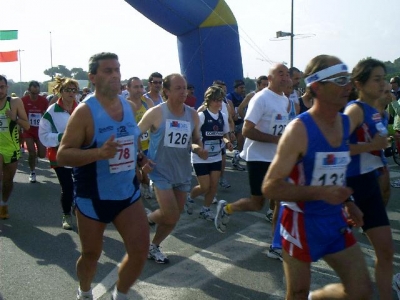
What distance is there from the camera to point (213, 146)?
24.0 feet

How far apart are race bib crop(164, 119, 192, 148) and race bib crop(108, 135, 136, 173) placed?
143 centimetres

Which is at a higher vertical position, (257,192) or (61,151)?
(61,151)

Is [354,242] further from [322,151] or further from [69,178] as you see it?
[69,178]

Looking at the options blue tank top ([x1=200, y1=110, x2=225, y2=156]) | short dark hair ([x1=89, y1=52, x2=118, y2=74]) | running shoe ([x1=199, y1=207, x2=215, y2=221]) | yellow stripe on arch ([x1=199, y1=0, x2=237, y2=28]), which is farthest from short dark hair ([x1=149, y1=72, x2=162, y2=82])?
yellow stripe on arch ([x1=199, y1=0, x2=237, y2=28])

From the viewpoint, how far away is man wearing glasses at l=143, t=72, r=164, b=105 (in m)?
8.50

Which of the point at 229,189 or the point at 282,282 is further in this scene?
the point at 229,189

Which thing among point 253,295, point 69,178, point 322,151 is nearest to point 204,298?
point 253,295

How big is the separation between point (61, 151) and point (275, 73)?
102 inches

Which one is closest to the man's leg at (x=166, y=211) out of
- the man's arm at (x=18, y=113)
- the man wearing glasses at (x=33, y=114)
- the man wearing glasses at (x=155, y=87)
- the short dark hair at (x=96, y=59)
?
the short dark hair at (x=96, y=59)

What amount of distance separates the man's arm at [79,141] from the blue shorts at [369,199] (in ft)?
5.76

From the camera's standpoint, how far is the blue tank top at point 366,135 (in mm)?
4020

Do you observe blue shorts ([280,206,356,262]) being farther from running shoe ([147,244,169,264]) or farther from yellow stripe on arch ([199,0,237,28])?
yellow stripe on arch ([199,0,237,28])

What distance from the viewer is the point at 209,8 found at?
1566 centimetres

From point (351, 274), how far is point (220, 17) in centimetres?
1374
